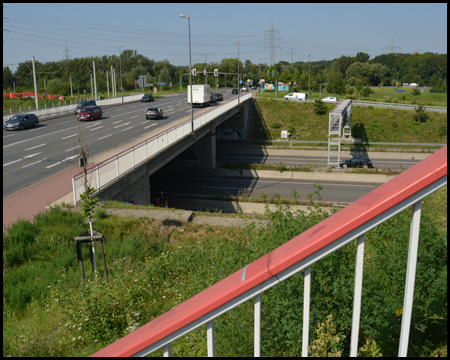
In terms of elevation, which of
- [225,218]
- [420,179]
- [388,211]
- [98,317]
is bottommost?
[225,218]

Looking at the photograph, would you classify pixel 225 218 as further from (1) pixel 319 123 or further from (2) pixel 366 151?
(1) pixel 319 123

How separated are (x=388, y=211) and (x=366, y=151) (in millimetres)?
46675

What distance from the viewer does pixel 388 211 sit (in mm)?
1720

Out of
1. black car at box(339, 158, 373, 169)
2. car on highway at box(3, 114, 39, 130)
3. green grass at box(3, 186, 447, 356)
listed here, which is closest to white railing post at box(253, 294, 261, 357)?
green grass at box(3, 186, 447, 356)

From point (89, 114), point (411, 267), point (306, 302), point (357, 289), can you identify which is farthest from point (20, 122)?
point (411, 267)

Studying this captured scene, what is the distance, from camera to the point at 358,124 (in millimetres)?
55125

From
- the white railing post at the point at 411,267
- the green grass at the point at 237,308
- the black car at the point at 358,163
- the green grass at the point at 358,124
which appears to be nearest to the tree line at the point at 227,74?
the green grass at the point at 358,124

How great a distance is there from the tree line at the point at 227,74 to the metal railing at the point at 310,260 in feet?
268

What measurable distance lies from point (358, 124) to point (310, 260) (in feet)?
186

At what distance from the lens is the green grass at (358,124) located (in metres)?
52.2

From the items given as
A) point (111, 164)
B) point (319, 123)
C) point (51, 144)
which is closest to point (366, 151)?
point (319, 123)

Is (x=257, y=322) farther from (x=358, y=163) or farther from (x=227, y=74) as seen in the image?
(x=227, y=74)

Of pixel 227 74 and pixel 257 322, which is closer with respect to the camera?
pixel 257 322

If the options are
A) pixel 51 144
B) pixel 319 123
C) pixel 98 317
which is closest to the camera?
pixel 98 317
